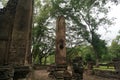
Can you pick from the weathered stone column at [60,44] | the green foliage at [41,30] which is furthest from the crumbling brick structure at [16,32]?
the green foliage at [41,30]

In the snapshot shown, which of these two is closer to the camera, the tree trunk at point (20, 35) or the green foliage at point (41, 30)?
the tree trunk at point (20, 35)

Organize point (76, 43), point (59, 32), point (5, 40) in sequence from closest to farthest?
1. point (5, 40)
2. point (59, 32)
3. point (76, 43)

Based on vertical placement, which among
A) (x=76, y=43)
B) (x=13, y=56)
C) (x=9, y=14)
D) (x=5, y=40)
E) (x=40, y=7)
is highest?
(x=40, y=7)

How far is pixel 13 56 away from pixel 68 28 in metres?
26.9

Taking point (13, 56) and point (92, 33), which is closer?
point (13, 56)

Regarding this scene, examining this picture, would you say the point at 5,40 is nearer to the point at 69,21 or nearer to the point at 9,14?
the point at 9,14

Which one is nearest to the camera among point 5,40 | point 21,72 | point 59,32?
point 21,72

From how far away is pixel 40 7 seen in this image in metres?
30.8

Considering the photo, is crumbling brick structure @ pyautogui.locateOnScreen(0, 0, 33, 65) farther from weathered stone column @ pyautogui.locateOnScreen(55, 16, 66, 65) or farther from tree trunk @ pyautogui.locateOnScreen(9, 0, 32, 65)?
weathered stone column @ pyautogui.locateOnScreen(55, 16, 66, 65)

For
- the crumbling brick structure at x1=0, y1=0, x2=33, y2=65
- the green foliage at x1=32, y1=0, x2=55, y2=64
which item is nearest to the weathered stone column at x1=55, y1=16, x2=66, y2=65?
the crumbling brick structure at x1=0, y1=0, x2=33, y2=65

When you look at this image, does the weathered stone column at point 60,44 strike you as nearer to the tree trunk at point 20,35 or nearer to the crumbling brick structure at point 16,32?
the crumbling brick structure at point 16,32

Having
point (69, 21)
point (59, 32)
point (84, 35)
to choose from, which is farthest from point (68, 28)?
point (59, 32)

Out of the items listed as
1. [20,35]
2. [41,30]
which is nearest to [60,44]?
[20,35]

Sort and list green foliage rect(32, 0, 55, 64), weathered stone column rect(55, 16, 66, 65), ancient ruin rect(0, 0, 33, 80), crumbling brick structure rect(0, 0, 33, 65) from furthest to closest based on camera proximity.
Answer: green foliage rect(32, 0, 55, 64) → weathered stone column rect(55, 16, 66, 65) → crumbling brick structure rect(0, 0, 33, 65) → ancient ruin rect(0, 0, 33, 80)
